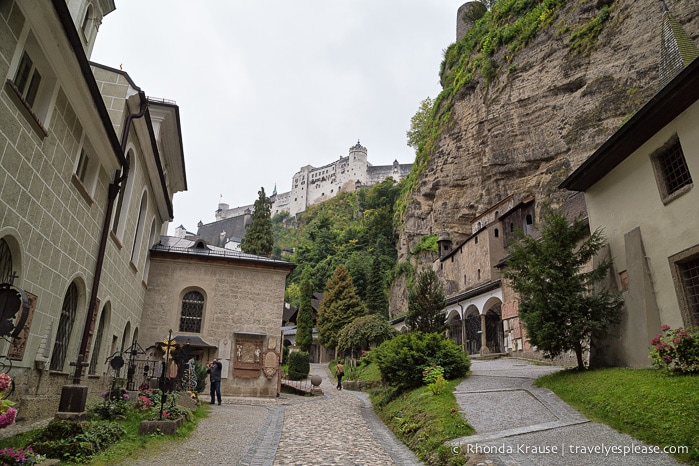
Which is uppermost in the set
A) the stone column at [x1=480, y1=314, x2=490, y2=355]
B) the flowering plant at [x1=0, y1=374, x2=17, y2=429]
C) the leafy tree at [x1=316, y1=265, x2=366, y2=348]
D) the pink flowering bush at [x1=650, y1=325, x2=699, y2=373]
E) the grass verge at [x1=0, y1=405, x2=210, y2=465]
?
the leafy tree at [x1=316, y1=265, x2=366, y2=348]

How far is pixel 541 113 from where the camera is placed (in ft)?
116

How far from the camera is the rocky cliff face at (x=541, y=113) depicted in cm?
2945

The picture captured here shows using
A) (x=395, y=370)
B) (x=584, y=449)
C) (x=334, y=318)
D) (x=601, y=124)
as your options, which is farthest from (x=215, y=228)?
(x=584, y=449)

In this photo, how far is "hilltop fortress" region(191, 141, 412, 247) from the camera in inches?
4535

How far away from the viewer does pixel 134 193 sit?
1443 cm

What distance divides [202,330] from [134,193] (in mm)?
7224

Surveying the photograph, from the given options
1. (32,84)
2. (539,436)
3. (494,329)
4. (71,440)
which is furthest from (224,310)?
(494,329)

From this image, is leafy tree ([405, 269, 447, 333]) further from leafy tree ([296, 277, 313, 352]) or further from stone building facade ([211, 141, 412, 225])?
stone building facade ([211, 141, 412, 225])

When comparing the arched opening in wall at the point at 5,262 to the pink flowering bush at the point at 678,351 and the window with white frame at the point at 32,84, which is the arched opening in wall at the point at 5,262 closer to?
the window with white frame at the point at 32,84

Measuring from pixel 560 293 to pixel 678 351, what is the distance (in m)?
3.24

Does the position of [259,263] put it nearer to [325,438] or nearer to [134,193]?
[134,193]

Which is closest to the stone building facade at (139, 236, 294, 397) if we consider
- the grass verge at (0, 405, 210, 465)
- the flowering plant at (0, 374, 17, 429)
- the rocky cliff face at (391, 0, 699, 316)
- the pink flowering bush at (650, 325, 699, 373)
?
the grass verge at (0, 405, 210, 465)

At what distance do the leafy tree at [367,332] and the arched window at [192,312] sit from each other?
13.3 metres

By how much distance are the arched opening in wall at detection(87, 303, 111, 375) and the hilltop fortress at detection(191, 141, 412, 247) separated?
97.8 meters
